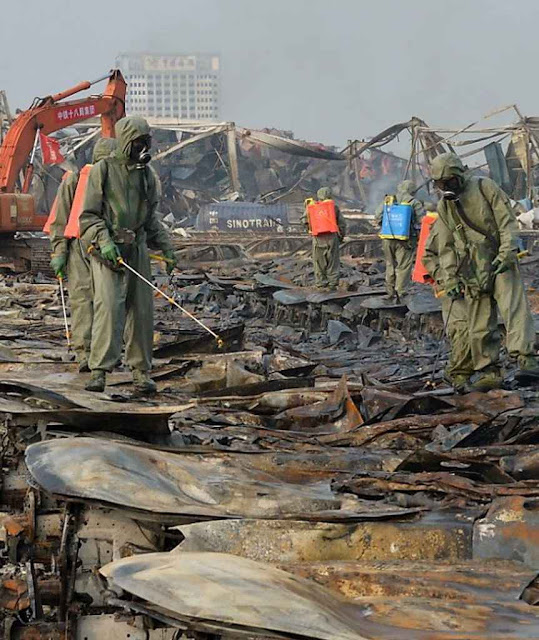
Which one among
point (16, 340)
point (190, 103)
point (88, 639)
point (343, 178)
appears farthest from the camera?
point (190, 103)

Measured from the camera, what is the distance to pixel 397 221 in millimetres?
16047

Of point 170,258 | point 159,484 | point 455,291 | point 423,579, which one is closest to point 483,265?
point 455,291

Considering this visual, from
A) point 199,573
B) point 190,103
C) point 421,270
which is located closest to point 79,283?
point 421,270

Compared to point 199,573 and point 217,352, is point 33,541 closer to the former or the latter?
point 199,573

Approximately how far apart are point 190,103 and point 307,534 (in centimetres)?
18742

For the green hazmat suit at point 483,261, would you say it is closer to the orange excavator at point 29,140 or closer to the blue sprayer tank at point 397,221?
the blue sprayer tank at point 397,221

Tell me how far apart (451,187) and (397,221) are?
7.77m

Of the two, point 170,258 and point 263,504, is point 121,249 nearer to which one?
point 170,258

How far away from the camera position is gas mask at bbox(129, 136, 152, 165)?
7.60 meters

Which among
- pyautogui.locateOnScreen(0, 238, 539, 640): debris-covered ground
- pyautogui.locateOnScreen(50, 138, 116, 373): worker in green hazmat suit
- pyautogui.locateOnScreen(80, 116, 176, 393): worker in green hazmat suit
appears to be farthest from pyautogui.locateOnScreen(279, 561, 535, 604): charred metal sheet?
pyautogui.locateOnScreen(50, 138, 116, 373): worker in green hazmat suit

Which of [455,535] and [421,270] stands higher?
[421,270]

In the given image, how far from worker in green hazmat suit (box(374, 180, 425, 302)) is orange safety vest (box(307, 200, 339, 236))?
44.6 inches

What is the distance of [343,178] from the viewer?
141ft

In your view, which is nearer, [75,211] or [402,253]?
[75,211]
